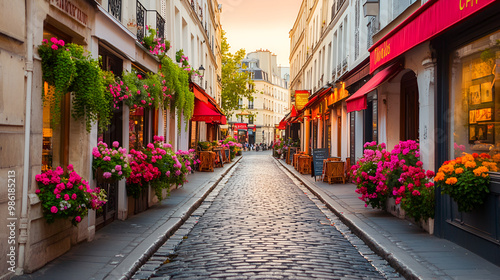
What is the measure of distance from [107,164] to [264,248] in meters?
2.51

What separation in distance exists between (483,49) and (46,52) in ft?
17.1

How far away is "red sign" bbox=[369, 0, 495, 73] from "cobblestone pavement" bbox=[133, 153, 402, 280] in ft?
9.86

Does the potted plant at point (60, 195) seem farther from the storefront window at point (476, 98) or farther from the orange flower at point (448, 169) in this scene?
the storefront window at point (476, 98)

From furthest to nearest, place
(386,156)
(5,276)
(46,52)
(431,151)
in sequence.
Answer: (386,156) → (431,151) → (46,52) → (5,276)

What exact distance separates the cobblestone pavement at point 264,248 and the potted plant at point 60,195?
1.02m

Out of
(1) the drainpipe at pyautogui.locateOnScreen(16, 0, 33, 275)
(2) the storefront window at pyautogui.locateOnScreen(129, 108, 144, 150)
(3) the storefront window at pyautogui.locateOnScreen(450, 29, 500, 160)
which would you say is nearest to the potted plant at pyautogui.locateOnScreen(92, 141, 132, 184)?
(1) the drainpipe at pyautogui.locateOnScreen(16, 0, 33, 275)

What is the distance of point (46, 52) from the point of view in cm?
520

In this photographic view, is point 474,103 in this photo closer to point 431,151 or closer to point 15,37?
point 431,151

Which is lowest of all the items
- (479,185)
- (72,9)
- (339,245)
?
(339,245)

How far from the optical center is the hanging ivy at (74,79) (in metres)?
5.24

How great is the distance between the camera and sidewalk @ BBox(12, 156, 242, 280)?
5051 millimetres

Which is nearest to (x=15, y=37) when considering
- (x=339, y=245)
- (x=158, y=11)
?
(x=339, y=245)

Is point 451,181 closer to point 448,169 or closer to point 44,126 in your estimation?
point 448,169

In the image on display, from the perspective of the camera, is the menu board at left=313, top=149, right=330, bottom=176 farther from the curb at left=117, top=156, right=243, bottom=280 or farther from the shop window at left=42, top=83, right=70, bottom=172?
the shop window at left=42, top=83, right=70, bottom=172
